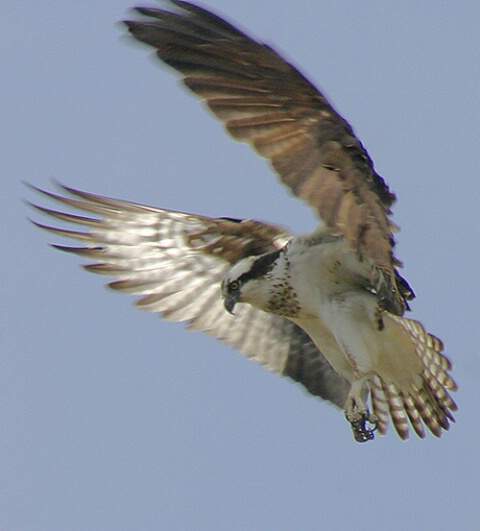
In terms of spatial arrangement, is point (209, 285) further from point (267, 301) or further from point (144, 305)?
point (267, 301)

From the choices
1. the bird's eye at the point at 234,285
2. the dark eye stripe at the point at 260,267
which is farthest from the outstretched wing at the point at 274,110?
the bird's eye at the point at 234,285

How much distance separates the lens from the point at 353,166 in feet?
22.4

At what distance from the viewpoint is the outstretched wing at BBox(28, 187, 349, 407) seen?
9.09 m

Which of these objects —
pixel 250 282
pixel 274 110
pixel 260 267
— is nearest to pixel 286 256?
pixel 260 267

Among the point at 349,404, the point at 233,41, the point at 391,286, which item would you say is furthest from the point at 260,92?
the point at 349,404

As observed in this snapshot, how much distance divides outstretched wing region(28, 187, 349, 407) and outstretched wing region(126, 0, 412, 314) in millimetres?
2320

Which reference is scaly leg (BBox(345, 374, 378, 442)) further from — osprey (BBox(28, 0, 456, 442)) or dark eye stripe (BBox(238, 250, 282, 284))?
dark eye stripe (BBox(238, 250, 282, 284))

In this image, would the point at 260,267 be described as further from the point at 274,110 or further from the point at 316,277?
the point at 274,110

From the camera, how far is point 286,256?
8172mm

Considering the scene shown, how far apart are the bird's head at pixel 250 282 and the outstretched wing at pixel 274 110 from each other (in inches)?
54.6

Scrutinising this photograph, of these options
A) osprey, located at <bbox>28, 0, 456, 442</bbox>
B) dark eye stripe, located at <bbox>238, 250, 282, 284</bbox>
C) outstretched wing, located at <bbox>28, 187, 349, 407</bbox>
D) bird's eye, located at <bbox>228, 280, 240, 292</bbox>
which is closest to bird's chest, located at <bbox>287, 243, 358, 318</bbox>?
osprey, located at <bbox>28, 0, 456, 442</bbox>

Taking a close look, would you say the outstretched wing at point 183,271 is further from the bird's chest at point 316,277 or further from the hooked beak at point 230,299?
the bird's chest at point 316,277

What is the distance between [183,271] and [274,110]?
9.19 feet

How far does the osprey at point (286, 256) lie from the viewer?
655cm
